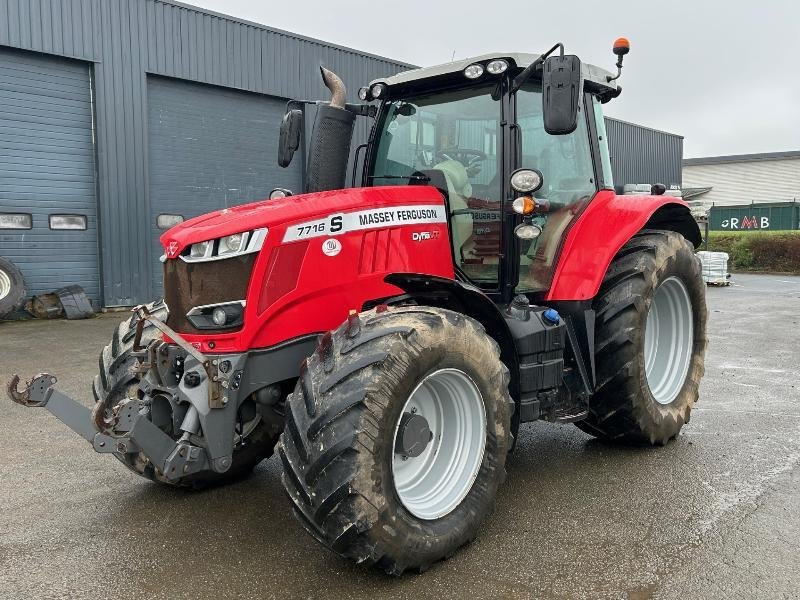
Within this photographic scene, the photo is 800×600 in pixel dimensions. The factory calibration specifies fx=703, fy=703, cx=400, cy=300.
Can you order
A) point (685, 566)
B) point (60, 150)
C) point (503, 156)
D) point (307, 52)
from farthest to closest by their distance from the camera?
point (307, 52) → point (60, 150) → point (503, 156) → point (685, 566)

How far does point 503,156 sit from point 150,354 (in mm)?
2106

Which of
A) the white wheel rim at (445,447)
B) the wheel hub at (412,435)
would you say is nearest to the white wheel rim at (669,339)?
the white wheel rim at (445,447)

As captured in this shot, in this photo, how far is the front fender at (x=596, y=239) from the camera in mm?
4055

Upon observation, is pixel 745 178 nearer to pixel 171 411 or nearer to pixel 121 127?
pixel 121 127

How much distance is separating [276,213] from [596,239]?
205 centimetres

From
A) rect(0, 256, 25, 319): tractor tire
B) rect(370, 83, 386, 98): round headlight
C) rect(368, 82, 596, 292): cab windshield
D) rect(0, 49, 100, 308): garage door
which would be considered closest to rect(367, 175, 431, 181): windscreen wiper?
rect(368, 82, 596, 292): cab windshield

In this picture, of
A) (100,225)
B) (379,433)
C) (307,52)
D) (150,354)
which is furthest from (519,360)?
(307,52)

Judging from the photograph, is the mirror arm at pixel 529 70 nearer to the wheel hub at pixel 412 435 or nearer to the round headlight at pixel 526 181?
the round headlight at pixel 526 181

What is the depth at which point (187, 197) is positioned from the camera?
1266 centimetres

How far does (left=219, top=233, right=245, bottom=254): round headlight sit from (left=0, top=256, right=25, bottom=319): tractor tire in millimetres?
8941

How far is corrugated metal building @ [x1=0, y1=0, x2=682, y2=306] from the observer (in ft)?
35.7

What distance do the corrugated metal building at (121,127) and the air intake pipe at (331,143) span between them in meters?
7.71

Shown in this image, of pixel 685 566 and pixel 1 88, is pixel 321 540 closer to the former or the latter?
pixel 685 566

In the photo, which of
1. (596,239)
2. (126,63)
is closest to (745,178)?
(126,63)
